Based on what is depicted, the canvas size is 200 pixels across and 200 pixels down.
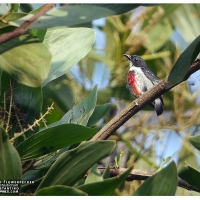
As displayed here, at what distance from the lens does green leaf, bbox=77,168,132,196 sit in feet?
3.41

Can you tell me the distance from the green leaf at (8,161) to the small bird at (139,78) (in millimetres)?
2161

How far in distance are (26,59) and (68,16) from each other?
13 cm

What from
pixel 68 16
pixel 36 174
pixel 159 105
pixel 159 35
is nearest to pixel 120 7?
pixel 68 16

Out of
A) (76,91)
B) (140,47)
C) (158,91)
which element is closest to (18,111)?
(158,91)

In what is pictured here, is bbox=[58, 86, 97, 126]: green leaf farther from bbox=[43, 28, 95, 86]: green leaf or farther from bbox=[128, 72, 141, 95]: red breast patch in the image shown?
bbox=[128, 72, 141, 95]: red breast patch

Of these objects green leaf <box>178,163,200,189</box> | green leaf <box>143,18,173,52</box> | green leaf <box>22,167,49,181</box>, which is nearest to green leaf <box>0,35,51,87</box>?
green leaf <box>22,167,49,181</box>

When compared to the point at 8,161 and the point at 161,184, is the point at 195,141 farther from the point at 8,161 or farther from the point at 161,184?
the point at 8,161

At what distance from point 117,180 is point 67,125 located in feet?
0.72

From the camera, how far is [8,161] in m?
1.06

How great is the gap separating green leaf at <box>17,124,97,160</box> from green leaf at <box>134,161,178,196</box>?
20 centimetres

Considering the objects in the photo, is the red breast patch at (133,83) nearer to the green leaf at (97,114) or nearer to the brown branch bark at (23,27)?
the green leaf at (97,114)

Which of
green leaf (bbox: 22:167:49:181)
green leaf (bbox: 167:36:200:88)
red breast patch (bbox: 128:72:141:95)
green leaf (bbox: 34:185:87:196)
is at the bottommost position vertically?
red breast patch (bbox: 128:72:141:95)

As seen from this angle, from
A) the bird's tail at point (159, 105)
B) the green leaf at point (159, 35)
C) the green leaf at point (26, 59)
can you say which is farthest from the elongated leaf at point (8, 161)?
the green leaf at point (159, 35)

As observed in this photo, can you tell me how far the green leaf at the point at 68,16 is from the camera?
3.36 feet
